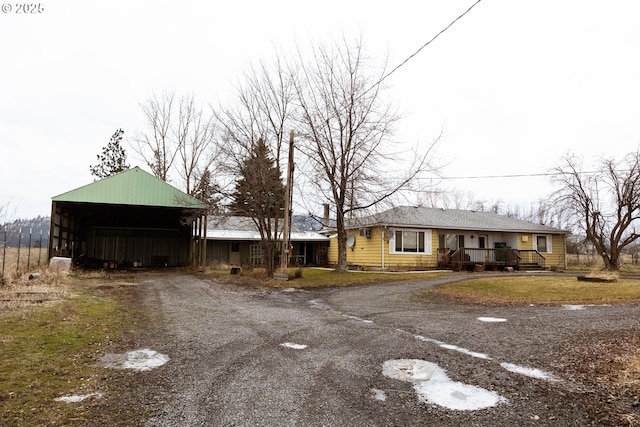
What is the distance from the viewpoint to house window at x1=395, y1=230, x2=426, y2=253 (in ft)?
78.4

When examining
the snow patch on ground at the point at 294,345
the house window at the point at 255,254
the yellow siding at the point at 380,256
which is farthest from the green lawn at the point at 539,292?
the house window at the point at 255,254

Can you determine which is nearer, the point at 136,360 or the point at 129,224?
the point at 136,360

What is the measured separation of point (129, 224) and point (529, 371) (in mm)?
29525

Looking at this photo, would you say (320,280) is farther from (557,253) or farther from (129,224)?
(557,253)

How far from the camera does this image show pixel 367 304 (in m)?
11.2

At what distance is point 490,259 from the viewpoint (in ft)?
83.6

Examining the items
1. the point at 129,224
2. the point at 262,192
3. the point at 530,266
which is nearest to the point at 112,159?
the point at 129,224

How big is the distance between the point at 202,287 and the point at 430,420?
12678mm

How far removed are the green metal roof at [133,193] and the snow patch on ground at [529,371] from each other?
18125 millimetres

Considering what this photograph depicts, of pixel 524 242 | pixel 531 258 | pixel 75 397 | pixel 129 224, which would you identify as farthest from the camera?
pixel 129 224

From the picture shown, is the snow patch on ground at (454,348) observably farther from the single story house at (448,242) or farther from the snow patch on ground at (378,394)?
the single story house at (448,242)

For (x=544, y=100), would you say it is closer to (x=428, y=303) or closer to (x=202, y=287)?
(x=428, y=303)

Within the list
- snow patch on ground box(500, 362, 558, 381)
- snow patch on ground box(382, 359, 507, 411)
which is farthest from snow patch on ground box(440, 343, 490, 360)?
snow patch on ground box(382, 359, 507, 411)

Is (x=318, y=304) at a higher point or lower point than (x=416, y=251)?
lower
